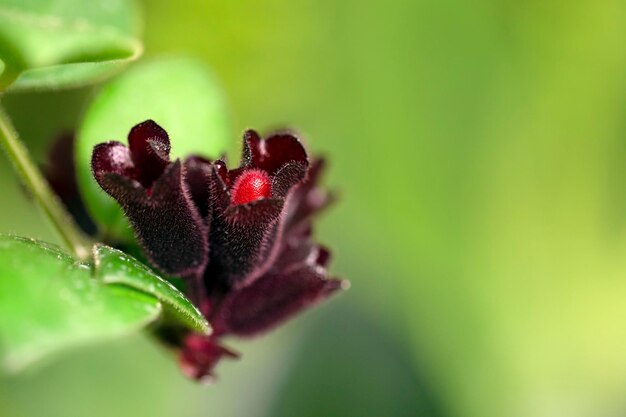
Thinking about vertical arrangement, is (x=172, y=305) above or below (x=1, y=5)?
below

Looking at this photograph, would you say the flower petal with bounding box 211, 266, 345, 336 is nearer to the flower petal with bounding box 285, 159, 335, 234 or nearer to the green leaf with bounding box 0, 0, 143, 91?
the flower petal with bounding box 285, 159, 335, 234

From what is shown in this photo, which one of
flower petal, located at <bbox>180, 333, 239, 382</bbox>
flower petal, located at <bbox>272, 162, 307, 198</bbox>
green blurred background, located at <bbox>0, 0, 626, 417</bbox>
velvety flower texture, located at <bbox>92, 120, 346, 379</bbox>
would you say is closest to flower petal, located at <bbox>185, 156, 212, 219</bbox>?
velvety flower texture, located at <bbox>92, 120, 346, 379</bbox>

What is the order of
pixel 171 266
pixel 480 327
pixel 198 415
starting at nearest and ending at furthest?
pixel 171 266, pixel 198 415, pixel 480 327

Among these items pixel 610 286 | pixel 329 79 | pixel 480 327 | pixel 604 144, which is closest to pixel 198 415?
pixel 480 327

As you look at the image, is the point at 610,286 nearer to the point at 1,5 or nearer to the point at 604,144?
the point at 604,144

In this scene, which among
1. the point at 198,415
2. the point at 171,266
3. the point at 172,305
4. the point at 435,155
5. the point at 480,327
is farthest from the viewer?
the point at 435,155

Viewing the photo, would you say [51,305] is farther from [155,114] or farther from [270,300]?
[155,114]
